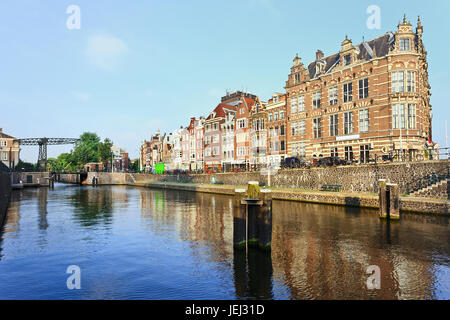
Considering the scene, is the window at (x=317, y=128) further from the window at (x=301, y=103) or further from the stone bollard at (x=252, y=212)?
the stone bollard at (x=252, y=212)

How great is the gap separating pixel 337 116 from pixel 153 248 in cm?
3884

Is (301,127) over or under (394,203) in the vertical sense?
over

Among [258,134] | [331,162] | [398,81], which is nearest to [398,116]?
[398,81]

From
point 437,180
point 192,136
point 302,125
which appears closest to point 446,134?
point 437,180

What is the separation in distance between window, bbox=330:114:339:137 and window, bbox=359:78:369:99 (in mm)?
5266

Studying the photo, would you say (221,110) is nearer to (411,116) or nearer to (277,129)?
(277,129)

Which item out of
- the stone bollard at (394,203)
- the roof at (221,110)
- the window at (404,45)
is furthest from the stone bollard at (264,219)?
the roof at (221,110)

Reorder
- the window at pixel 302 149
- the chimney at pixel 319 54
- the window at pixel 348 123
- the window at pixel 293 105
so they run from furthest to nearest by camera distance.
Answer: the window at pixel 293 105
the chimney at pixel 319 54
the window at pixel 302 149
the window at pixel 348 123

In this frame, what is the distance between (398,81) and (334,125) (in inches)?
439

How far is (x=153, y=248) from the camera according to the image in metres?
19.0

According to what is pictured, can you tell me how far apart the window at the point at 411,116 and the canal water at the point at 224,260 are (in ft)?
57.8

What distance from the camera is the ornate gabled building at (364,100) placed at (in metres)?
39.6

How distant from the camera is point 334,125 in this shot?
1909 inches
